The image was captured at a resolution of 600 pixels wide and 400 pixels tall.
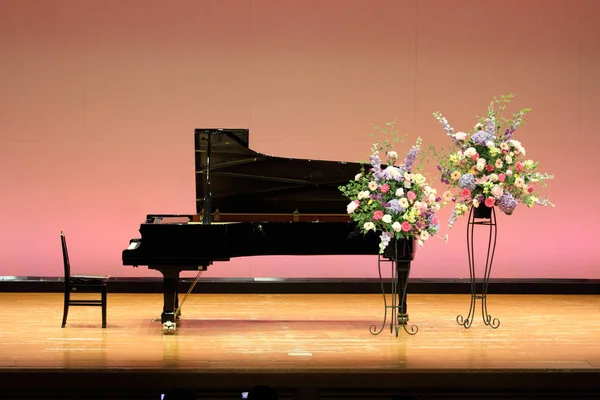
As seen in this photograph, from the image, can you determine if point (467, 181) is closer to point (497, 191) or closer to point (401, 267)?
point (497, 191)

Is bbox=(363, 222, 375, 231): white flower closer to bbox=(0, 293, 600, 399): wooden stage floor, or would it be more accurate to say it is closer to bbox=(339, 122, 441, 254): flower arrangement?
bbox=(339, 122, 441, 254): flower arrangement

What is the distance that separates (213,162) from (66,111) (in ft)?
8.89

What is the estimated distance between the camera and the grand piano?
570 cm

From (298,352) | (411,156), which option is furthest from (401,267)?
(298,352)

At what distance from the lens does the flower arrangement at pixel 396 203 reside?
217 inches

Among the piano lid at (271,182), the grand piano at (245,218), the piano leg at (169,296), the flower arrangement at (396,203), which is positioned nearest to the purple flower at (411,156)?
the flower arrangement at (396,203)

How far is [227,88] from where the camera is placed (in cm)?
833

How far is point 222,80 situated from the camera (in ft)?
27.3

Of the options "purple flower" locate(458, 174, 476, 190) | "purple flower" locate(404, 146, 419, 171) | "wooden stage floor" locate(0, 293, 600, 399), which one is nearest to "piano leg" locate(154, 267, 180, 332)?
"wooden stage floor" locate(0, 293, 600, 399)

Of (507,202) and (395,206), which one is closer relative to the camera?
(395,206)

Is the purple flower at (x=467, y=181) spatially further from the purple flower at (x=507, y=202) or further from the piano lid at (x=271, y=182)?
the piano lid at (x=271, y=182)

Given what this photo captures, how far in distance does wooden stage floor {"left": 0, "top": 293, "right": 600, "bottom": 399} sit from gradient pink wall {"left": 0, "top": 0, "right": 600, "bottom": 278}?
1.37m

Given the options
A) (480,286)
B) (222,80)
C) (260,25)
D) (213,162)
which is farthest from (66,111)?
(480,286)

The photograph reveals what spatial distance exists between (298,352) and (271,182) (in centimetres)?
180
